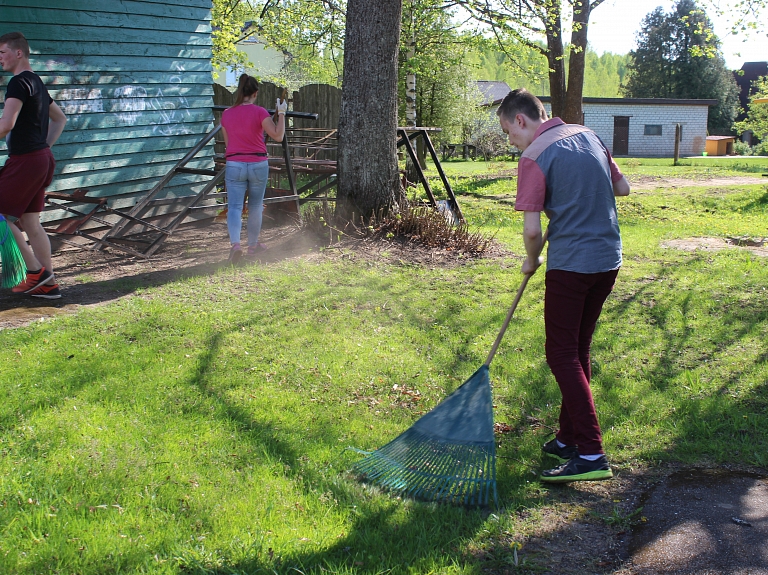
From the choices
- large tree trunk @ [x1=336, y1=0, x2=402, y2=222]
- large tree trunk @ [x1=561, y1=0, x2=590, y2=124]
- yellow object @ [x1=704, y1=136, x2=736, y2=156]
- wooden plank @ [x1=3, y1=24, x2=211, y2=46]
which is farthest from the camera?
yellow object @ [x1=704, y1=136, x2=736, y2=156]

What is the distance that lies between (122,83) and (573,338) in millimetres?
7795

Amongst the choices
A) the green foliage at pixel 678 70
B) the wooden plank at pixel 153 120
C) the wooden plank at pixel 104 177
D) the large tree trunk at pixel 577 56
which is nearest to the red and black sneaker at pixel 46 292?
the wooden plank at pixel 104 177

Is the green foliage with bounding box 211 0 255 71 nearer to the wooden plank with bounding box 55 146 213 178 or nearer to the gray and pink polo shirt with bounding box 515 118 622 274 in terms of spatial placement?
the wooden plank with bounding box 55 146 213 178

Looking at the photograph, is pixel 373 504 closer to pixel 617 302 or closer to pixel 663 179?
pixel 617 302

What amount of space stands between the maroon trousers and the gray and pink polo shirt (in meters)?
0.07

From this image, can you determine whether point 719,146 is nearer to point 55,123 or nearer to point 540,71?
point 540,71

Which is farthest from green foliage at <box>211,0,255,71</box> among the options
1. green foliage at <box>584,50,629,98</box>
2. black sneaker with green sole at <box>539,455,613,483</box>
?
green foliage at <box>584,50,629,98</box>

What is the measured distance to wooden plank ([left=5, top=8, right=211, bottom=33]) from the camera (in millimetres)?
7734

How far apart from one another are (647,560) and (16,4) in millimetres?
8327

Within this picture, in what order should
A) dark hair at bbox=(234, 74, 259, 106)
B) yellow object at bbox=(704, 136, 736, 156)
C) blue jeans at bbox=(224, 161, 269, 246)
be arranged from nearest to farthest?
dark hair at bbox=(234, 74, 259, 106), blue jeans at bbox=(224, 161, 269, 246), yellow object at bbox=(704, 136, 736, 156)

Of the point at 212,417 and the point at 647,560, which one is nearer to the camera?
the point at 647,560

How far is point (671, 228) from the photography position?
33.5 ft

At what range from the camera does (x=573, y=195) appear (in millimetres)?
3074

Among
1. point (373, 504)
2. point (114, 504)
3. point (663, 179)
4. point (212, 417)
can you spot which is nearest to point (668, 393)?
point (373, 504)
